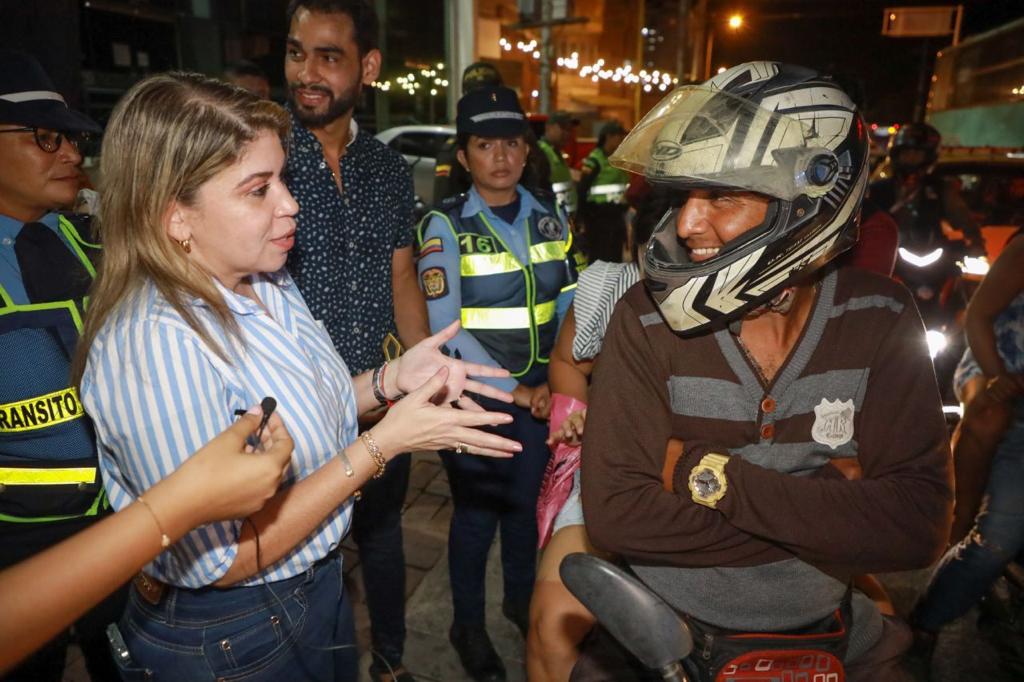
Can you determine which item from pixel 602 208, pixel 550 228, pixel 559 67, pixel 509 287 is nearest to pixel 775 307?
pixel 509 287

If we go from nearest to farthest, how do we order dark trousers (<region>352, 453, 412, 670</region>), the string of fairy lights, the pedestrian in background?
1. dark trousers (<region>352, 453, 412, 670</region>)
2. the pedestrian in background
3. the string of fairy lights

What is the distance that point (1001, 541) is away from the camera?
9.02 ft

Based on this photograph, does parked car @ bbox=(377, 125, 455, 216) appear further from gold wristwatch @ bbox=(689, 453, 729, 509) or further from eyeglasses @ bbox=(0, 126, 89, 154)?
gold wristwatch @ bbox=(689, 453, 729, 509)

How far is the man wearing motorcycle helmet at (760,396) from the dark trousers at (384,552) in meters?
1.38

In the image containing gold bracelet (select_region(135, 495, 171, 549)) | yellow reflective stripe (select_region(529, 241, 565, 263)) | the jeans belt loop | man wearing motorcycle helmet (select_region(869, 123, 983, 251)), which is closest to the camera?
gold bracelet (select_region(135, 495, 171, 549))

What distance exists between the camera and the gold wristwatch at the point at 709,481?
147cm

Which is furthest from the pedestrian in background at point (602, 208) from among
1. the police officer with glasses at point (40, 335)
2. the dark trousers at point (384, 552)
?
the police officer with glasses at point (40, 335)

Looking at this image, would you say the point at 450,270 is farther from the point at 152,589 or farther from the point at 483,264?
the point at 152,589

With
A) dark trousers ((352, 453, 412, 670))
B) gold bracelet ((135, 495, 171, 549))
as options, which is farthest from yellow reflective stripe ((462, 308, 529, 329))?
gold bracelet ((135, 495, 171, 549))

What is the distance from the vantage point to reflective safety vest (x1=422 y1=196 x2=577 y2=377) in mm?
2979

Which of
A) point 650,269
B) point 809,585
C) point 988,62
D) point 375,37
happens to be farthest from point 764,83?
point 988,62

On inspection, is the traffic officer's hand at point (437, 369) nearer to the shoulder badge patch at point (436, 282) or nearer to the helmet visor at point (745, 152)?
the helmet visor at point (745, 152)

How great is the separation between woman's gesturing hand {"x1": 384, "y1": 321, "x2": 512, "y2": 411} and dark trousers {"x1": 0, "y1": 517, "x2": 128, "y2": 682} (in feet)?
3.76

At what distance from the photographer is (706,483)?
1.48 metres
